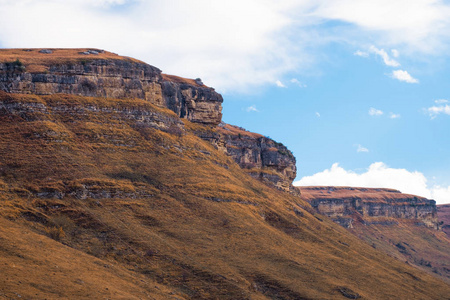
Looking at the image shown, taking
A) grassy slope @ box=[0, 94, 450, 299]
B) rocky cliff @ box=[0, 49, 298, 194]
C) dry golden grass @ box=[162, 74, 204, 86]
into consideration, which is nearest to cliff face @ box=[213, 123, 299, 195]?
rocky cliff @ box=[0, 49, 298, 194]

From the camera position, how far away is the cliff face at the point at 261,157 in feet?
571

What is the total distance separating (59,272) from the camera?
66562mm

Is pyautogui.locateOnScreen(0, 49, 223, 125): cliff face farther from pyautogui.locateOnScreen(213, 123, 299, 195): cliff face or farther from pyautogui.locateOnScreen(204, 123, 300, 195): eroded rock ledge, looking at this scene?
pyautogui.locateOnScreen(213, 123, 299, 195): cliff face

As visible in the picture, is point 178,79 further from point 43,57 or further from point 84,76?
point 43,57

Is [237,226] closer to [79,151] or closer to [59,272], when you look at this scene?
[79,151]

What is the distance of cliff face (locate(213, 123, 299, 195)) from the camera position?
174 metres

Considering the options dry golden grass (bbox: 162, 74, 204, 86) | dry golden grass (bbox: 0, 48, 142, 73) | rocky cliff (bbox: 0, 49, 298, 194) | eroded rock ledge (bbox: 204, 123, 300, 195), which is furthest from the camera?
eroded rock ledge (bbox: 204, 123, 300, 195)

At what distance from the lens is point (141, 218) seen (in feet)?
316

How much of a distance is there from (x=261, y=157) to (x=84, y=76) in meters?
80.3

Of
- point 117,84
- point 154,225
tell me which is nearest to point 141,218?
point 154,225

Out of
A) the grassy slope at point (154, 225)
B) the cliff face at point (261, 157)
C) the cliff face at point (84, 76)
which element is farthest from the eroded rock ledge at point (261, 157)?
the grassy slope at point (154, 225)

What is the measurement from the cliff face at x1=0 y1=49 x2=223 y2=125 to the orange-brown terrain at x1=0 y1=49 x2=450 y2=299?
547 mm

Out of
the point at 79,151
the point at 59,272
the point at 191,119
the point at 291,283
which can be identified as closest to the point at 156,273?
the point at 59,272

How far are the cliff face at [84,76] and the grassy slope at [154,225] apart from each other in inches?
154
